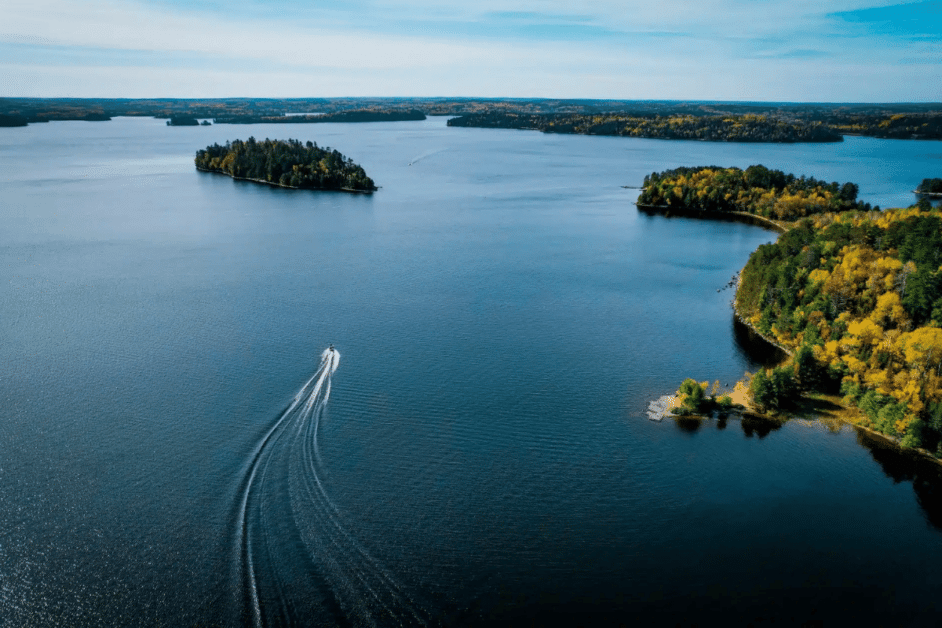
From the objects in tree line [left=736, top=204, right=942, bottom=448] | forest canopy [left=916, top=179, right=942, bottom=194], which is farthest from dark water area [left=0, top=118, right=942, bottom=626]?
forest canopy [left=916, top=179, right=942, bottom=194]

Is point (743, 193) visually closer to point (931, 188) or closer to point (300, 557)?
point (931, 188)

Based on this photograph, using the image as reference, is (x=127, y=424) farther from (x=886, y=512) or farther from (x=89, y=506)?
(x=886, y=512)

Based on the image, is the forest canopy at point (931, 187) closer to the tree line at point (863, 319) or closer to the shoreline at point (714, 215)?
the shoreline at point (714, 215)

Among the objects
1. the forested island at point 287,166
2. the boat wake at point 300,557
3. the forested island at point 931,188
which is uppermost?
the forested island at point 287,166

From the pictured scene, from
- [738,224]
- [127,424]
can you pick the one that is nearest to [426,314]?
[127,424]

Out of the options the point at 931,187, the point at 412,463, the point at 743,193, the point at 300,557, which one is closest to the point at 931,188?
the point at 931,187

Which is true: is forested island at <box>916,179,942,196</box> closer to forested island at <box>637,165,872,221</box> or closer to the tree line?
forested island at <box>637,165,872,221</box>

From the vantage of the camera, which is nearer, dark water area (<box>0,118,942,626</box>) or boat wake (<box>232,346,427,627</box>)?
boat wake (<box>232,346,427,627</box>)

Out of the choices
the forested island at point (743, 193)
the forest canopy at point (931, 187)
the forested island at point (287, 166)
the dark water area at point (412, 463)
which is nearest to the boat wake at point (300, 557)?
the dark water area at point (412, 463)
